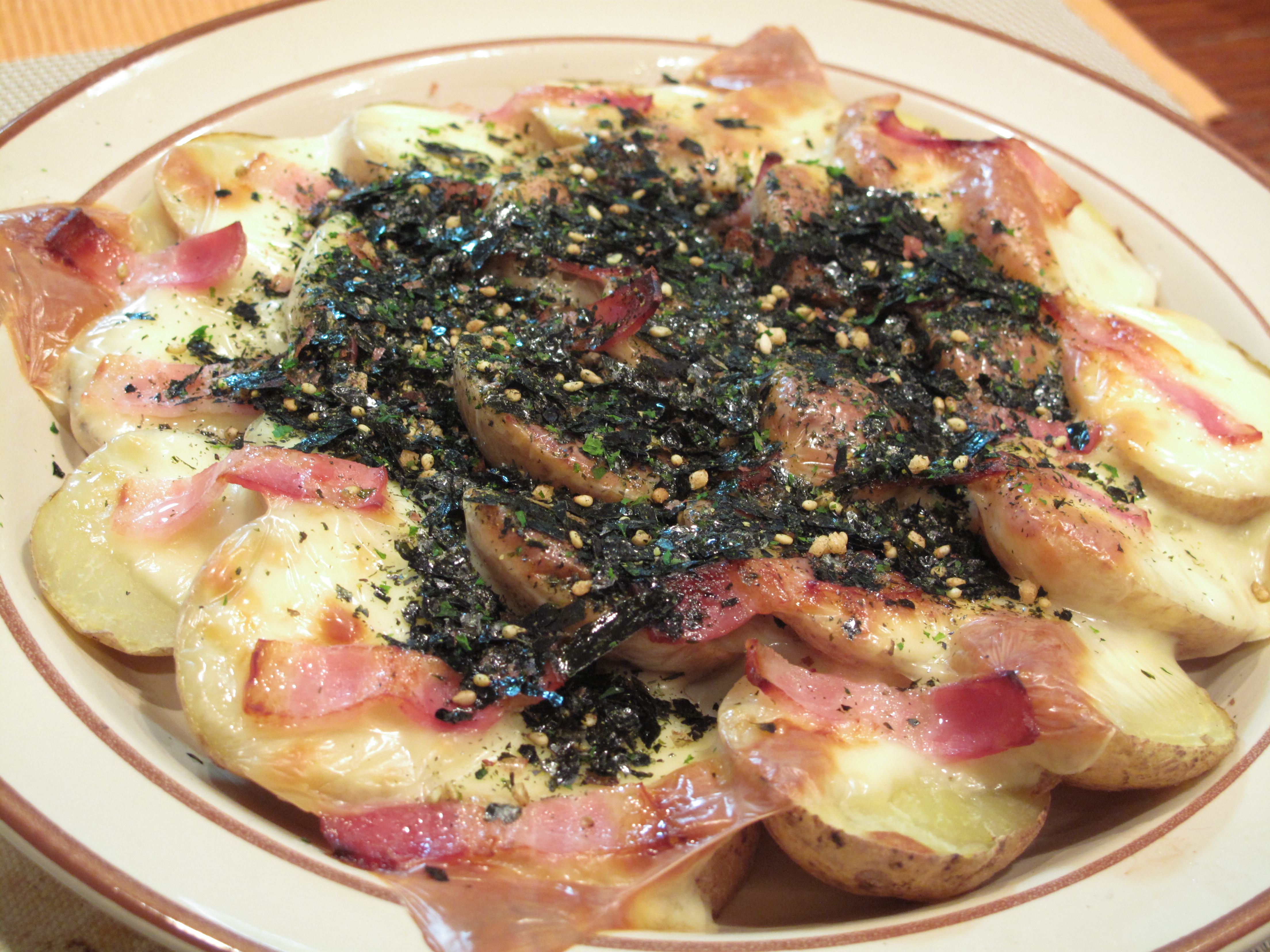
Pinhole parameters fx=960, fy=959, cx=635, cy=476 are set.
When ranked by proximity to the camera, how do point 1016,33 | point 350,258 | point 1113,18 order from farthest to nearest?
point 1113,18 → point 1016,33 → point 350,258

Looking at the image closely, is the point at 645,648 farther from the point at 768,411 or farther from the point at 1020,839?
the point at 1020,839

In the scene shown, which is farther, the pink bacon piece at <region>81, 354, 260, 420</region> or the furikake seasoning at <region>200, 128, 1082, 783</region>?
the pink bacon piece at <region>81, 354, 260, 420</region>

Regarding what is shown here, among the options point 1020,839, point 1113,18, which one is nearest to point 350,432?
point 1020,839

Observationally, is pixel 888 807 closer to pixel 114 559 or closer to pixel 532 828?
pixel 532 828

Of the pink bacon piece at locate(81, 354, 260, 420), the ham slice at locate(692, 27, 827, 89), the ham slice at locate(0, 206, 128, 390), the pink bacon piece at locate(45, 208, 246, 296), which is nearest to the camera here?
the pink bacon piece at locate(81, 354, 260, 420)

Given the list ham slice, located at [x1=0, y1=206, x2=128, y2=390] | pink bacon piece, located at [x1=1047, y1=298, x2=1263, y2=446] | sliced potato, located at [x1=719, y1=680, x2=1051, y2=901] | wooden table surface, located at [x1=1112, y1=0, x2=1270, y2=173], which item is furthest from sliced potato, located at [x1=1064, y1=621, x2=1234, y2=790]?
wooden table surface, located at [x1=1112, y1=0, x2=1270, y2=173]

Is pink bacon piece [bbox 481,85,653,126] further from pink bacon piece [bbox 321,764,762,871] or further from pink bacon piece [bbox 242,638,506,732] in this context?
pink bacon piece [bbox 321,764,762,871]

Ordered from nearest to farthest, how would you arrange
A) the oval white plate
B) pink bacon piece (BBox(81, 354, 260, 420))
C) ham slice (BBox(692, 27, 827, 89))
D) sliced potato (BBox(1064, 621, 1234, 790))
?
the oval white plate → sliced potato (BBox(1064, 621, 1234, 790)) → pink bacon piece (BBox(81, 354, 260, 420)) → ham slice (BBox(692, 27, 827, 89))
